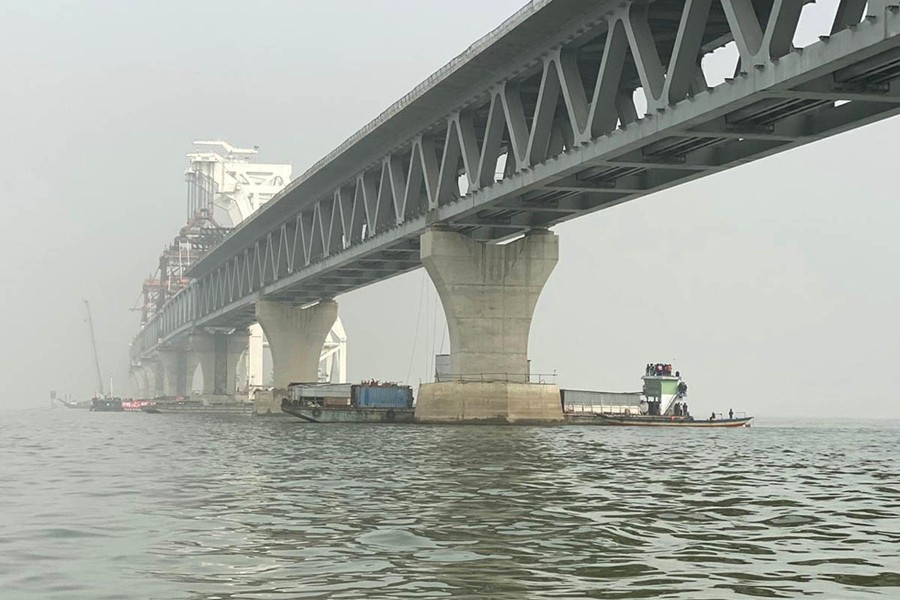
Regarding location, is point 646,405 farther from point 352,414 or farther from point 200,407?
point 200,407

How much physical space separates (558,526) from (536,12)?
33143 millimetres

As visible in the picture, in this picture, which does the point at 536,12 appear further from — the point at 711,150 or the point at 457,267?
the point at 457,267

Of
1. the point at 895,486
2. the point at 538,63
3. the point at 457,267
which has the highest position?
the point at 538,63

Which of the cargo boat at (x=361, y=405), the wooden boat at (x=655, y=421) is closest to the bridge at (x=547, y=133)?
the cargo boat at (x=361, y=405)

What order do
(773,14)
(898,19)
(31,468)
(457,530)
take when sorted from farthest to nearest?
(31,468) < (773,14) < (898,19) < (457,530)

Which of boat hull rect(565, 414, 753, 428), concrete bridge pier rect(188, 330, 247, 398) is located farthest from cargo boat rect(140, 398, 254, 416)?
boat hull rect(565, 414, 753, 428)

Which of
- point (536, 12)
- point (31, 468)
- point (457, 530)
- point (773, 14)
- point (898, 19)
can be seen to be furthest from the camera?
point (536, 12)

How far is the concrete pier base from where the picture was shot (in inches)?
2918

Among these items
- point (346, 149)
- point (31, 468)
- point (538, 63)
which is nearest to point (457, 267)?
point (346, 149)

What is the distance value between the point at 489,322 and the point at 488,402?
477 cm

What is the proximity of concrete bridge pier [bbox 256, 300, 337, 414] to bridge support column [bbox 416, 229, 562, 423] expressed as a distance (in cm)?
5025

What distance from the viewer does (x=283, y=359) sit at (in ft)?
411

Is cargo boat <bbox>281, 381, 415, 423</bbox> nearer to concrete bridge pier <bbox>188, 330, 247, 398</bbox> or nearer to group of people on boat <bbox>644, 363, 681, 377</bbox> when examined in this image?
group of people on boat <bbox>644, 363, 681, 377</bbox>

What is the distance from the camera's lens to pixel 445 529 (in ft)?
68.6
